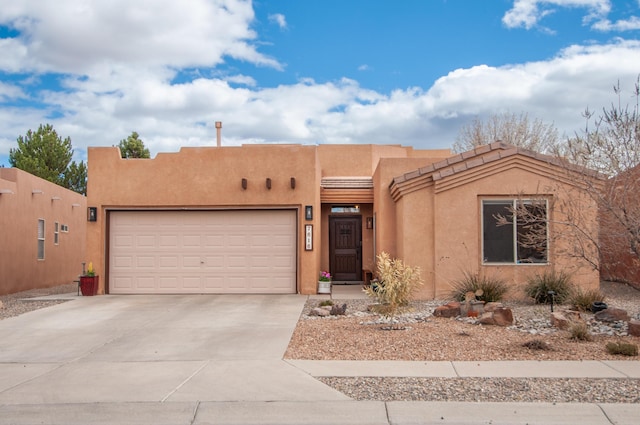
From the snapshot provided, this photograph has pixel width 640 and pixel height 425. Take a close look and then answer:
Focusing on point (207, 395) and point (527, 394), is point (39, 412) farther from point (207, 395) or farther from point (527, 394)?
point (527, 394)

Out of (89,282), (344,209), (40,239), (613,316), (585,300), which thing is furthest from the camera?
(40,239)

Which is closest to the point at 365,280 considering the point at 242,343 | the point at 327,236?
the point at 327,236

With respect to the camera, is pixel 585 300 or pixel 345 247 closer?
pixel 585 300

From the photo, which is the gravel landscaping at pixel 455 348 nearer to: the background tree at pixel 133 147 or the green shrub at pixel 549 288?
the green shrub at pixel 549 288

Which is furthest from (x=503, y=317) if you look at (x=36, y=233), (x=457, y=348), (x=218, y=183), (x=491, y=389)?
(x=36, y=233)

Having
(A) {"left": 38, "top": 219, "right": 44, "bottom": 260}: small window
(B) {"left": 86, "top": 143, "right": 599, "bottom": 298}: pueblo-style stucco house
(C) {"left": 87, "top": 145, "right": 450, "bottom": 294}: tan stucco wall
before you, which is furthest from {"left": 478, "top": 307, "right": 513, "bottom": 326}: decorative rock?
(A) {"left": 38, "top": 219, "right": 44, "bottom": 260}: small window

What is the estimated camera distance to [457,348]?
9000 millimetres

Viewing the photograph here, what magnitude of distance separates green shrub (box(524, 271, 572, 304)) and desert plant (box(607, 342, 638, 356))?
4.65 meters

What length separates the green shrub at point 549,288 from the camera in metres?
13.2

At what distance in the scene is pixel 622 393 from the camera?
661cm

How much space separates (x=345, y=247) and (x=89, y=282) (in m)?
7.79

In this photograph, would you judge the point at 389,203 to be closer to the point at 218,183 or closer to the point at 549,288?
the point at 218,183

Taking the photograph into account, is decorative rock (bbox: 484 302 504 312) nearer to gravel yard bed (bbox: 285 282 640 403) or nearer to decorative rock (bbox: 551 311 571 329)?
gravel yard bed (bbox: 285 282 640 403)

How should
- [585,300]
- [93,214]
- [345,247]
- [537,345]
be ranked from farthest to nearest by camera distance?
[345,247]
[93,214]
[585,300]
[537,345]
